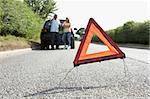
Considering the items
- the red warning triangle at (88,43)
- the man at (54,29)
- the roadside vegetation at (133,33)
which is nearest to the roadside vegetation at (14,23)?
the man at (54,29)

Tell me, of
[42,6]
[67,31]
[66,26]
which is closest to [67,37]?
Result: [67,31]

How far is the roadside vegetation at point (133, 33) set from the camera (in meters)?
37.8

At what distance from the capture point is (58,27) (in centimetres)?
2500

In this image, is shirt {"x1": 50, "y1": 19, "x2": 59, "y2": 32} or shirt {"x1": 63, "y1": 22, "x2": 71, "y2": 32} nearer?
shirt {"x1": 63, "y1": 22, "x2": 71, "y2": 32}

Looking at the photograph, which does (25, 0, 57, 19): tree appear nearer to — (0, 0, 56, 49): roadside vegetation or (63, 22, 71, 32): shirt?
(0, 0, 56, 49): roadside vegetation

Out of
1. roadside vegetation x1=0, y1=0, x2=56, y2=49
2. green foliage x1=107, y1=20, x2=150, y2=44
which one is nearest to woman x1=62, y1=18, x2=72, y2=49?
roadside vegetation x1=0, y1=0, x2=56, y2=49

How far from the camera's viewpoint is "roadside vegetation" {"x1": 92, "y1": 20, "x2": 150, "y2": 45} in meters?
37.8

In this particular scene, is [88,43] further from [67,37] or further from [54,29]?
[54,29]

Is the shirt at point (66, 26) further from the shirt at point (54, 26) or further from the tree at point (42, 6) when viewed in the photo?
the tree at point (42, 6)

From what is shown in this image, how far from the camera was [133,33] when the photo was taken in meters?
42.0

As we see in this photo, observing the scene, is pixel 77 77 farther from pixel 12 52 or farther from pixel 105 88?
pixel 12 52

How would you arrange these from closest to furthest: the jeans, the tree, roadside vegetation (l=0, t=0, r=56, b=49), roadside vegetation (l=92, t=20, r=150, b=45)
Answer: the jeans
roadside vegetation (l=0, t=0, r=56, b=49)
roadside vegetation (l=92, t=20, r=150, b=45)
the tree

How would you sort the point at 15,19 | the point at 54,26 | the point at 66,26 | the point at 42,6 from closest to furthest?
the point at 66,26 < the point at 54,26 < the point at 15,19 < the point at 42,6

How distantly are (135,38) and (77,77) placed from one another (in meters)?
33.1
